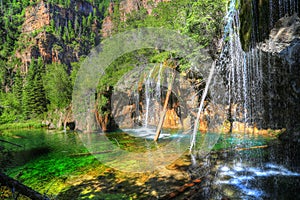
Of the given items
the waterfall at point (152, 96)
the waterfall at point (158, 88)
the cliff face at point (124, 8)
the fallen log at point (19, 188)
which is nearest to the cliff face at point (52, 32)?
the cliff face at point (124, 8)

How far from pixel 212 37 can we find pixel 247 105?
516 centimetres

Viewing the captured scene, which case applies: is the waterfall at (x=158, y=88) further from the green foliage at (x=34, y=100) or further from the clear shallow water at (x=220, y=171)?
the green foliage at (x=34, y=100)

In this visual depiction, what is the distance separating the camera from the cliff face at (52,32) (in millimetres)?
59219

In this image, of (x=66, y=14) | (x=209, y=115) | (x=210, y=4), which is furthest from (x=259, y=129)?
(x=66, y=14)

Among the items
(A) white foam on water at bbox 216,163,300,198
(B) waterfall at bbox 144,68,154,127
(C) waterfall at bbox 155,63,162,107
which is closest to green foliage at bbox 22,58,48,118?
(B) waterfall at bbox 144,68,154,127

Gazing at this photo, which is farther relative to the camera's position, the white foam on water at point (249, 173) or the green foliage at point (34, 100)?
the green foliage at point (34, 100)

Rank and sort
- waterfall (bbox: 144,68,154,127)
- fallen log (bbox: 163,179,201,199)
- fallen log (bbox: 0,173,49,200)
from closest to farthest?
1. fallen log (bbox: 0,173,49,200)
2. fallen log (bbox: 163,179,201,199)
3. waterfall (bbox: 144,68,154,127)

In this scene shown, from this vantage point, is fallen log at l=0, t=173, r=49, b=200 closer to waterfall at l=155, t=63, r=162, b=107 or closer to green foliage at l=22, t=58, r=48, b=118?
waterfall at l=155, t=63, r=162, b=107

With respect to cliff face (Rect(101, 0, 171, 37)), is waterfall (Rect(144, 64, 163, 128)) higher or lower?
lower

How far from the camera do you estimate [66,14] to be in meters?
79.2

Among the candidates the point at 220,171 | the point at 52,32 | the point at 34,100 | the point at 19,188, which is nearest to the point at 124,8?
the point at 52,32

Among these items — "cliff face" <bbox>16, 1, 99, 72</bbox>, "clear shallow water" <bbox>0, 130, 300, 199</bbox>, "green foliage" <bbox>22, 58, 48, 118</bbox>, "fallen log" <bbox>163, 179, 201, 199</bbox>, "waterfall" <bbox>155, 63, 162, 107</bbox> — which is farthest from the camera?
"cliff face" <bbox>16, 1, 99, 72</bbox>

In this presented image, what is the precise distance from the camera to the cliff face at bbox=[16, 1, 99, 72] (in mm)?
59219

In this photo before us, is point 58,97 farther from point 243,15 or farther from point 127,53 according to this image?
point 243,15
